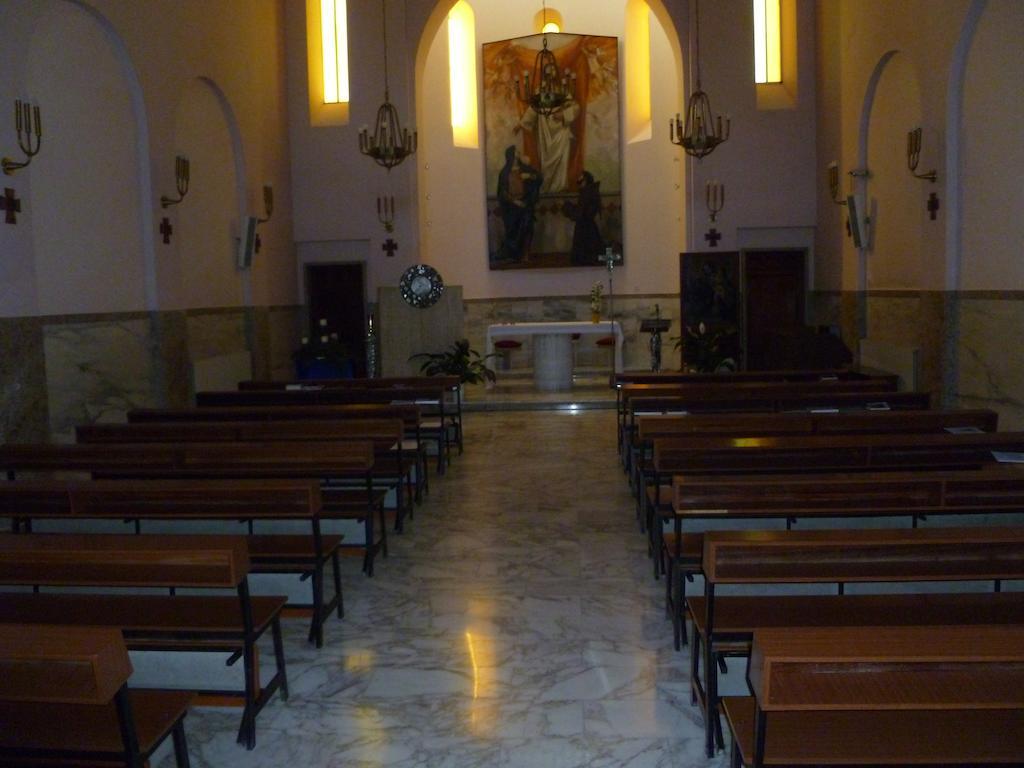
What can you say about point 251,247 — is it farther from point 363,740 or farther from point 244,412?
point 363,740

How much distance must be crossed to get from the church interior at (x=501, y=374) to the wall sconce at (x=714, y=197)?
0.06 meters

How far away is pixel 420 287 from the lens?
12.8 metres

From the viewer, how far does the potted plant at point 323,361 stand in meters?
12.9

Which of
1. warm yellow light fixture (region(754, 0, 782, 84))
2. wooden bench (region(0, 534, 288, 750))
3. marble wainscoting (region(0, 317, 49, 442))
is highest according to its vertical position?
warm yellow light fixture (region(754, 0, 782, 84))

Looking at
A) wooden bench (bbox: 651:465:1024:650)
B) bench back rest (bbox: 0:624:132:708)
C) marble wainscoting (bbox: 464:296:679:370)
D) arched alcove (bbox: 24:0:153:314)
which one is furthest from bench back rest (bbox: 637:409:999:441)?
marble wainscoting (bbox: 464:296:679:370)

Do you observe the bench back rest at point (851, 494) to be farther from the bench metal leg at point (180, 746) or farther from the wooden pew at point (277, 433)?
the wooden pew at point (277, 433)

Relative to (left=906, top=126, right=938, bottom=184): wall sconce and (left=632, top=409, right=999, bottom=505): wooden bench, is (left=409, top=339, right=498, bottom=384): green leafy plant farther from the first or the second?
(left=632, top=409, right=999, bottom=505): wooden bench

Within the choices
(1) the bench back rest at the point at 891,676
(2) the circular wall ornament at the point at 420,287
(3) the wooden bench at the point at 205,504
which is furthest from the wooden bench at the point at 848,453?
(2) the circular wall ornament at the point at 420,287

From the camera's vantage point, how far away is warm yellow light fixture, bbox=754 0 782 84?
14172 millimetres

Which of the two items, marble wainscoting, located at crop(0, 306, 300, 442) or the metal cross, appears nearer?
the metal cross

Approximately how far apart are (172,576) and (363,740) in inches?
38.1

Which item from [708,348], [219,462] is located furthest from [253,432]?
[708,348]

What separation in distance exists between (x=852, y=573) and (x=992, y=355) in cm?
610

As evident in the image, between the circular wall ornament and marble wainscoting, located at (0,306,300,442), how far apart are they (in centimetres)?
236
